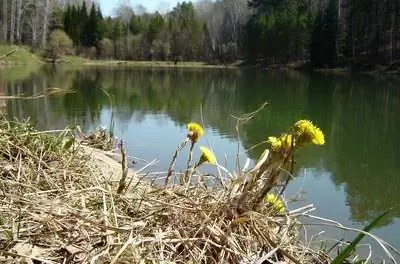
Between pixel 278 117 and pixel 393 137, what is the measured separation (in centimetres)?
418

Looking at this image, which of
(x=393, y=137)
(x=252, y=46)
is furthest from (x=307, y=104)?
(x=252, y=46)

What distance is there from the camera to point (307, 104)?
79.8ft

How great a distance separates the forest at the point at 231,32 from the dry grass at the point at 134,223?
54785 mm

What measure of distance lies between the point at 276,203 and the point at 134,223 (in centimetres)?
44

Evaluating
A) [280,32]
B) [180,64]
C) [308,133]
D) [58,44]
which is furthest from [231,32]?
[308,133]

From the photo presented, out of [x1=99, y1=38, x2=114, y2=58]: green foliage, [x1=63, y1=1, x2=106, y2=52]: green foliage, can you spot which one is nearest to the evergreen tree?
[x1=63, y1=1, x2=106, y2=52]: green foliage

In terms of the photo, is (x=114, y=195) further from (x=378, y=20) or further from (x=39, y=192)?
(x=378, y=20)

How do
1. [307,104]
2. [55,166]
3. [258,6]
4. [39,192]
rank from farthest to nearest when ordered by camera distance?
[258,6]
[307,104]
[55,166]
[39,192]

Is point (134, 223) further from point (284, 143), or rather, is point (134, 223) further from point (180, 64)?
point (180, 64)

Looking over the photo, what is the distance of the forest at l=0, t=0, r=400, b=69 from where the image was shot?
5738cm

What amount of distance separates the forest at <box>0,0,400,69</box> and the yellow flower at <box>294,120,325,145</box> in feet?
180

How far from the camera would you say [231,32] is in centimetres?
8169

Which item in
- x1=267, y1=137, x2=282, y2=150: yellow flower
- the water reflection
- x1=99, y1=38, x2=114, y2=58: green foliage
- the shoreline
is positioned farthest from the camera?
x1=99, y1=38, x2=114, y2=58: green foliage

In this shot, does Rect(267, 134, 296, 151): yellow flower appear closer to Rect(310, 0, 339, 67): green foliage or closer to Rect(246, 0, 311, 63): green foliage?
Rect(310, 0, 339, 67): green foliage
